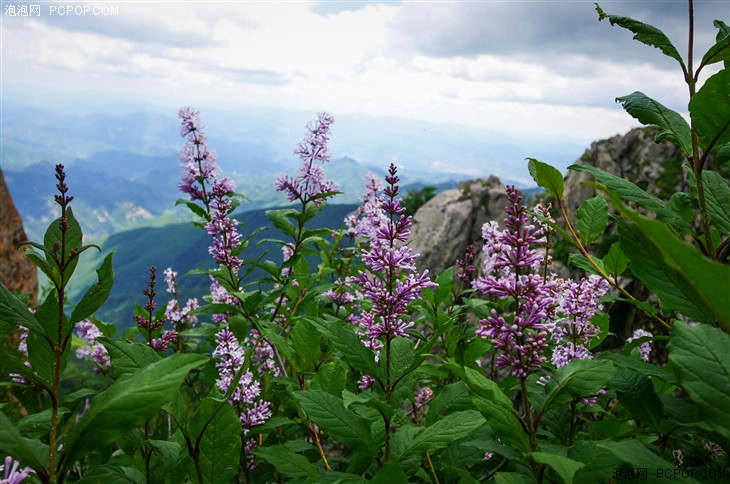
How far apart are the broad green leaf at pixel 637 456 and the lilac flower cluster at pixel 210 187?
354 centimetres

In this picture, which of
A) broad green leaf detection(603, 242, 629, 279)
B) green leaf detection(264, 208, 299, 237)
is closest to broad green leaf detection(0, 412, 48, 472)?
broad green leaf detection(603, 242, 629, 279)

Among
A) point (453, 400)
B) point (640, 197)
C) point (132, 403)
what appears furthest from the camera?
point (453, 400)

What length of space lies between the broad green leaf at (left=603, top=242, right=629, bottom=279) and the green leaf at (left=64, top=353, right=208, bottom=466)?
8.28 ft

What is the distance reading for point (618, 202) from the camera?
1104 mm

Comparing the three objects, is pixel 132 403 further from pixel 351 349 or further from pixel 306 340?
pixel 306 340

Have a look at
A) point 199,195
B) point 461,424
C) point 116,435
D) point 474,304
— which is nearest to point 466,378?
point 461,424

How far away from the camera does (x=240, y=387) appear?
3.17 metres

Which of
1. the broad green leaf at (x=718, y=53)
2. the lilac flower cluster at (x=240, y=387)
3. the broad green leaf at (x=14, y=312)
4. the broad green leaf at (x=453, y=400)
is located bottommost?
→ the lilac flower cluster at (x=240, y=387)

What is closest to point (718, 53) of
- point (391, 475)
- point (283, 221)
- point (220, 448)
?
point (391, 475)

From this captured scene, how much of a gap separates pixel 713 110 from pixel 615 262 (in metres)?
1.27

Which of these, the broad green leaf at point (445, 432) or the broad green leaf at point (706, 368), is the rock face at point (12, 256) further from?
the broad green leaf at point (706, 368)

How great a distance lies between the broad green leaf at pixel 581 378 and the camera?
1783 millimetres

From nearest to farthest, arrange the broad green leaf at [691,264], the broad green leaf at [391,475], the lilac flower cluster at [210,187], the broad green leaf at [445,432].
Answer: the broad green leaf at [691,264] < the broad green leaf at [391,475] < the broad green leaf at [445,432] < the lilac flower cluster at [210,187]

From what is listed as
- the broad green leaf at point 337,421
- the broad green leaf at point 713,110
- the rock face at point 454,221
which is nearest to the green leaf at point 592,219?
the broad green leaf at point 713,110
